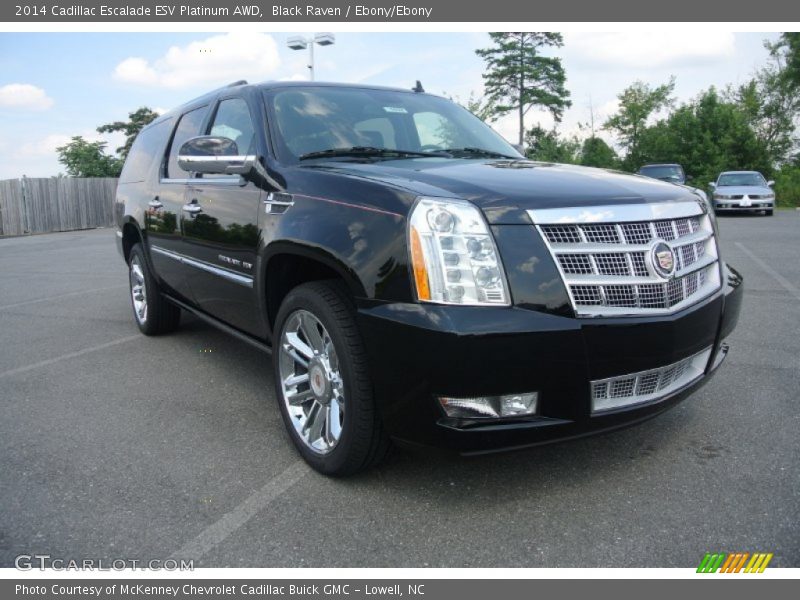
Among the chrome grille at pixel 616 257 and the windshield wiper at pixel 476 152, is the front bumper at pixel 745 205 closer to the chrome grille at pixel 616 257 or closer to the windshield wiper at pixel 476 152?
the windshield wiper at pixel 476 152

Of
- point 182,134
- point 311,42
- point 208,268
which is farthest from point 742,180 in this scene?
point 208,268

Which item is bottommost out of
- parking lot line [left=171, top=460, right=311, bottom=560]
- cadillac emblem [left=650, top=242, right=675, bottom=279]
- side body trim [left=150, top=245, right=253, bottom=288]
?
parking lot line [left=171, top=460, right=311, bottom=560]

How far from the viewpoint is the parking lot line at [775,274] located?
7.20 meters

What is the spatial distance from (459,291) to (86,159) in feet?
172

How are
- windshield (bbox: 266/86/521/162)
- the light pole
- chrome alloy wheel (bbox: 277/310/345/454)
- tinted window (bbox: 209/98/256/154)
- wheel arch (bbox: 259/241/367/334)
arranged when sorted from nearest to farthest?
1. wheel arch (bbox: 259/241/367/334)
2. chrome alloy wheel (bbox: 277/310/345/454)
3. windshield (bbox: 266/86/521/162)
4. tinted window (bbox: 209/98/256/154)
5. the light pole

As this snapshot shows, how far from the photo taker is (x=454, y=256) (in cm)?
243

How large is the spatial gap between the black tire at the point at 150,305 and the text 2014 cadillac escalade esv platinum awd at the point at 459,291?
2.18m

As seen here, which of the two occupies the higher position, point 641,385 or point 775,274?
point 641,385

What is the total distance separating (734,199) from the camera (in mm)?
21000

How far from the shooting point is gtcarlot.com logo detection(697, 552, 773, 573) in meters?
2.24

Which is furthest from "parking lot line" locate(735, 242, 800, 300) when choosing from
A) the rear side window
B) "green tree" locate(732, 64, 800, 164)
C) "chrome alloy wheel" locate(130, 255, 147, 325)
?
"green tree" locate(732, 64, 800, 164)

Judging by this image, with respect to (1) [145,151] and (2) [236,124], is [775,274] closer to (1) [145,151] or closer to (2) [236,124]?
(2) [236,124]

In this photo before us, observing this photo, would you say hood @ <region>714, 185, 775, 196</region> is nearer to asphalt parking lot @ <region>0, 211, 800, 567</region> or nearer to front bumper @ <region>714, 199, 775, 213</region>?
front bumper @ <region>714, 199, 775, 213</region>

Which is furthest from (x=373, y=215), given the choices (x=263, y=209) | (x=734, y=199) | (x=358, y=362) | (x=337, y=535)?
(x=734, y=199)
